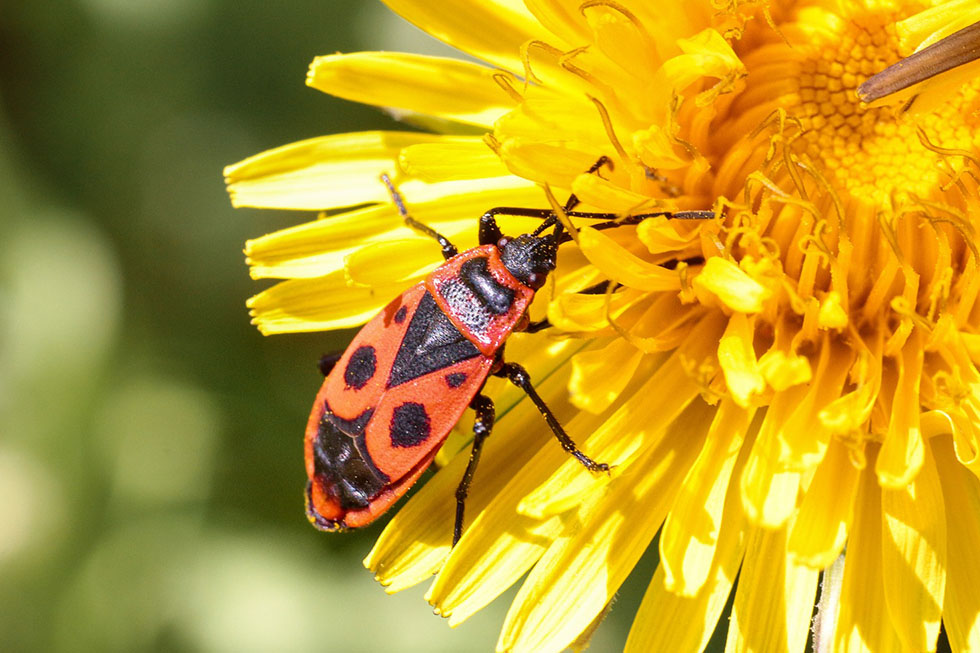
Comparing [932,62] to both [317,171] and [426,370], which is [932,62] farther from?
[317,171]

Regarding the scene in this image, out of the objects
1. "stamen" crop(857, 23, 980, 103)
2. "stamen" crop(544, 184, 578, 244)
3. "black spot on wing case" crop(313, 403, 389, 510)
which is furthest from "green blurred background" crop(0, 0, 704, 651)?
"stamen" crop(857, 23, 980, 103)

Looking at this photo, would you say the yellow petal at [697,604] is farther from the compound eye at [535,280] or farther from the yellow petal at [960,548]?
the compound eye at [535,280]

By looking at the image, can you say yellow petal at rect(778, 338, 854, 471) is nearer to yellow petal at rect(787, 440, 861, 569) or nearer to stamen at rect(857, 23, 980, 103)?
yellow petal at rect(787, 440, 861, 569)

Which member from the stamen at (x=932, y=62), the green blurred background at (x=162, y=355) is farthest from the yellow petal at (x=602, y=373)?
the green blurred background at (x=162, y=355)

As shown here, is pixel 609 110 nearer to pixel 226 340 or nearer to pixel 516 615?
pixel 516 615

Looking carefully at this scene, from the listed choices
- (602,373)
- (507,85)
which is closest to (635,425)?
(602,373)

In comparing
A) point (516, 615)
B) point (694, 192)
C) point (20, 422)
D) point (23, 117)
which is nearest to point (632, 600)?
point (516, 615)

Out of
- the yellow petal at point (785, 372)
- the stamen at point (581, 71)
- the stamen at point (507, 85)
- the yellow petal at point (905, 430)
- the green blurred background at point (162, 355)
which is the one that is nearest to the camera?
the yellow petal at point (905, 430)
